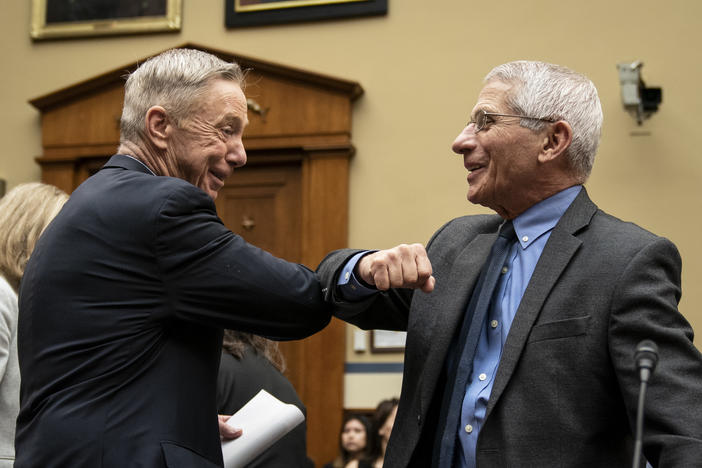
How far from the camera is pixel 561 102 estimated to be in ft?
8.01

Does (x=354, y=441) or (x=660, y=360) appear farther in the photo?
(x=354, y=441)

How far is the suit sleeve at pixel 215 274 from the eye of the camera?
198 cm

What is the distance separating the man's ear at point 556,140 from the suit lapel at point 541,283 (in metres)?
0.17

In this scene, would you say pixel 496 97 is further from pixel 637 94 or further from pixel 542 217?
pixel 637 94

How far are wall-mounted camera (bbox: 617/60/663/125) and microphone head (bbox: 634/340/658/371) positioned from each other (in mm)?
4885

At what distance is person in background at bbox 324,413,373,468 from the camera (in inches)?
246

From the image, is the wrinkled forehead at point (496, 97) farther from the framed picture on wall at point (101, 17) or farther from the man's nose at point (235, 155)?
the framed picture on wall at point (101, 17)

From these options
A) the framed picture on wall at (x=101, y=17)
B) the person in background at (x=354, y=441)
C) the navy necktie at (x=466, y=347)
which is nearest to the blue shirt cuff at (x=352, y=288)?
the navy necktie at (x=466, y=347)

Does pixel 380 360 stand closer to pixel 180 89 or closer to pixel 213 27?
pixel 213 27

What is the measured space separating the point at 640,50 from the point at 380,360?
293 centimetres

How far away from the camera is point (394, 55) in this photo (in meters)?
7.17

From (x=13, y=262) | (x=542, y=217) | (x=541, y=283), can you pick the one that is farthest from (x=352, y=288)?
(x=13, y=262)

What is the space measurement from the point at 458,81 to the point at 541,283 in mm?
5026

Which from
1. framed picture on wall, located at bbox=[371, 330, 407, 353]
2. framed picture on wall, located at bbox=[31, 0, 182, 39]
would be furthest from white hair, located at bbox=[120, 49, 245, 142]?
framed picture on wall, located at bbox=[31, 0, 182, 39]
